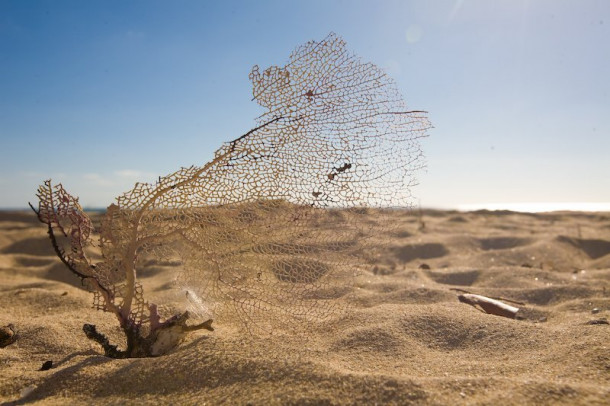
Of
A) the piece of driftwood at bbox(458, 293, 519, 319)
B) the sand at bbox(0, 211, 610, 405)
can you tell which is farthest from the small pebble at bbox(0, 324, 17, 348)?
the piece of driftwood at bbox(458, 293, 519, 319)

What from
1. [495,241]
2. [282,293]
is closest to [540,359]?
[282,293]

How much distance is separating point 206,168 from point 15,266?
490 cm

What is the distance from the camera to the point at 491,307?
3.18m

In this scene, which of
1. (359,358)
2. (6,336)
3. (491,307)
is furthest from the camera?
(491,307)

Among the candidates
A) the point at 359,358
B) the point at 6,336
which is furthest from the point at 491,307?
the point at 6,336

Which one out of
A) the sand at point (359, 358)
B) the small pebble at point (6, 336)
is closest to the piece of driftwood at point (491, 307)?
the sand at point (359, 358)

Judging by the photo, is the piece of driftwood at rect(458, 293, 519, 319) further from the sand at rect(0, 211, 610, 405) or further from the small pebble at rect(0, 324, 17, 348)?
the small pebble at rect(0, 324, 17, 348)

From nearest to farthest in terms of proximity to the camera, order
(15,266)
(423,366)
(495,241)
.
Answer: (423,366) < (15,266) < (495,241)

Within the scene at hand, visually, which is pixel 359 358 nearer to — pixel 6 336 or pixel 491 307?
pixel 491 307

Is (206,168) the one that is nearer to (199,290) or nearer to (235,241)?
(235,241)

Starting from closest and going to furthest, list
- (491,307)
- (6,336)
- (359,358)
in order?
(359,358) < (6,336) < (491,307)

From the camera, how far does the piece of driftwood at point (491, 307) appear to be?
3.12 m

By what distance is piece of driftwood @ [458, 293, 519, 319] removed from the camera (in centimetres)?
312

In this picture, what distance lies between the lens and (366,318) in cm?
269
